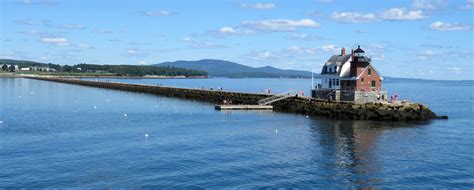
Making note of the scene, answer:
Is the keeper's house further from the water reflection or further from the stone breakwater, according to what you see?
the water reflection

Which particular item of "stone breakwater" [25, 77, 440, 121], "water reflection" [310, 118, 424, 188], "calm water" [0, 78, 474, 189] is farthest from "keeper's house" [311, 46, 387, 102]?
"calm water" [0, 78, 474, 189]

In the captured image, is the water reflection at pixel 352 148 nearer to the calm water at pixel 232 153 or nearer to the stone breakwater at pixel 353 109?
the calm water at pixel 232 153

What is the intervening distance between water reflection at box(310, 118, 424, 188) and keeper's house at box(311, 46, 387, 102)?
943cm

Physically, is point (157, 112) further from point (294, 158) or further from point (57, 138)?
point (294, 158)

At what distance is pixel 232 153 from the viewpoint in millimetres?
40781

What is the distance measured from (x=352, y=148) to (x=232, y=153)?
11.1m

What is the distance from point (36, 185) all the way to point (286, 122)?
38019mm

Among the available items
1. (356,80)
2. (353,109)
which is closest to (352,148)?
(353,109)

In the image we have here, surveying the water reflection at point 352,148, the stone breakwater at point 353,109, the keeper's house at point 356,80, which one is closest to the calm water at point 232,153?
the water reflection at point 352,148

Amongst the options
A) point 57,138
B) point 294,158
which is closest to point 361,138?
point 294,158

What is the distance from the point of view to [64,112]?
250 feet

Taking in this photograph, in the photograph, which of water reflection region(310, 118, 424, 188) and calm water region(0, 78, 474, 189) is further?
water reflection region(310, 118, 424, 188)

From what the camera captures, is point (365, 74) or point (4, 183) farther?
point (365, 74)

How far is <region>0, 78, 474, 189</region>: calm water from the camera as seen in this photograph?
32062 millimetres
